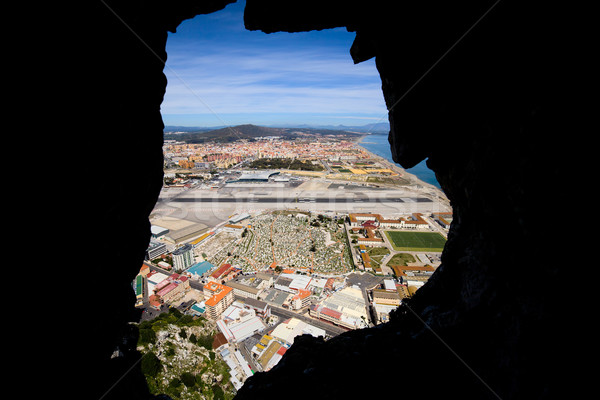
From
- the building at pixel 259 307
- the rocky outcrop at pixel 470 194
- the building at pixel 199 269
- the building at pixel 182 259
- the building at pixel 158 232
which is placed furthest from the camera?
the building at pixel 158 232

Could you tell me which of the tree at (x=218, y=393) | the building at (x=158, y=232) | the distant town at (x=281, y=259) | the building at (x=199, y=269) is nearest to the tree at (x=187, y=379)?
the distant town at (x=281, y=259)

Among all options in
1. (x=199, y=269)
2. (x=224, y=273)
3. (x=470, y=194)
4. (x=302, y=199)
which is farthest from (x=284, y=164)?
(x=470, y=194)

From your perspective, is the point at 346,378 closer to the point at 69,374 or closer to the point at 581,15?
the point at 69,374

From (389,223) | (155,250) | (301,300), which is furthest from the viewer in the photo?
(389,223)

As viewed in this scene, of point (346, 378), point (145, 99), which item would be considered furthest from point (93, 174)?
point (346, 378)

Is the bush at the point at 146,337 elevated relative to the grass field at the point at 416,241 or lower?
elevated

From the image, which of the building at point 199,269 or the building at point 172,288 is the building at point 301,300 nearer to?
the building at point 172,288

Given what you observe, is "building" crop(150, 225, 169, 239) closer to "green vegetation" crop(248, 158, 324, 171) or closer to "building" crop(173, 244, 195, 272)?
"building" crop(173, 244, 195, 272)

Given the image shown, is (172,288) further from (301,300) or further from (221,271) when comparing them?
(301,300)
